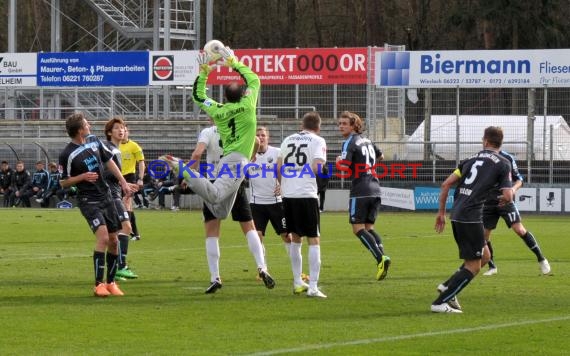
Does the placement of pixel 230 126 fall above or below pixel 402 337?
above

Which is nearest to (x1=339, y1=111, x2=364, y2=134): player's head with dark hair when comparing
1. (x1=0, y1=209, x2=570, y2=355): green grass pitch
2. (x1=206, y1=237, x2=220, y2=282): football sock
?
(x1=0, y1=209, x2=570, y2=355): green grass pitch

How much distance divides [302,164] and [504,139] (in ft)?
79.4

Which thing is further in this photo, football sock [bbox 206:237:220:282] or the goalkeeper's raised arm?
football sock [bbox 206:237:220:282]

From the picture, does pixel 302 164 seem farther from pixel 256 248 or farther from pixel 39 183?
pixel 39 183

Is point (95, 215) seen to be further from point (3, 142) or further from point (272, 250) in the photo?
point (3, 142)

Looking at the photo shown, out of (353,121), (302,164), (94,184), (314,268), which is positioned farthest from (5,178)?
(314,268)

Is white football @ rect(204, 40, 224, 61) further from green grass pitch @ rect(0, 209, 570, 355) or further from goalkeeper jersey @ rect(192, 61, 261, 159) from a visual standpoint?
green grass pitch @ rect(0, 209, 570, 355)

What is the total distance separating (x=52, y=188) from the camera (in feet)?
129

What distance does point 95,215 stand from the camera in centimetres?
1337

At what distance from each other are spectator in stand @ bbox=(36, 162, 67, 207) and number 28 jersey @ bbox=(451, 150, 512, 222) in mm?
28479

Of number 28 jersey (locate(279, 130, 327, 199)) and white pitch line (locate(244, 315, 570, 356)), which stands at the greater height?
number 28 jersey (locate(279, 130, 327, 199))

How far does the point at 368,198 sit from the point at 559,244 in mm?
7901

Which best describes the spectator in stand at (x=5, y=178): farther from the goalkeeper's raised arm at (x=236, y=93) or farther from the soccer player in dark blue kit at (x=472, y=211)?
the soccer player in dark blue kit at (x=472, y=211)

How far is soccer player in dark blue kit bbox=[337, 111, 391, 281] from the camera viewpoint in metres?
15.3
